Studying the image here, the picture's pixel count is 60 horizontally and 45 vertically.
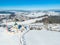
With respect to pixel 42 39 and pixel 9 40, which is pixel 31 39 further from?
pixel 9 40

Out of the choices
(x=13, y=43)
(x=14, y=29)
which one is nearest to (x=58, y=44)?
(x=13, y=43)

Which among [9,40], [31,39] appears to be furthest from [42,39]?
[9,40]

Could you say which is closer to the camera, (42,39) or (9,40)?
(9,40)

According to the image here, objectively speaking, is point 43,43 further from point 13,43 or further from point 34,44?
point 13,43

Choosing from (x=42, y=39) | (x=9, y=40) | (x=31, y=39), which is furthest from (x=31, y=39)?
(x=9, y=40)

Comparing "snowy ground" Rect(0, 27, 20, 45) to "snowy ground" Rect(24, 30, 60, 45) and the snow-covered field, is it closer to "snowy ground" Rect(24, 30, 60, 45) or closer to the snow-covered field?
the snow-covered field

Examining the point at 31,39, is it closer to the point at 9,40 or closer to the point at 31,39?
the point at 31,39

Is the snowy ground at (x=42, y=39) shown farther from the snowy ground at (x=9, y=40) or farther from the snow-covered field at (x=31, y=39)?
the snowy ground at (x=9, y=40)

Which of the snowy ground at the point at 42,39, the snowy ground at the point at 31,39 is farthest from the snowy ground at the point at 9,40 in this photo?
the snowy ground at the point at 42,39

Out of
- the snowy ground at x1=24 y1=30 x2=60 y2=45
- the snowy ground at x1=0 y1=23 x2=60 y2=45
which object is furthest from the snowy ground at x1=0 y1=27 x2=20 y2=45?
the snowy ground at x1=24 y1=30 x2=60 y2=45

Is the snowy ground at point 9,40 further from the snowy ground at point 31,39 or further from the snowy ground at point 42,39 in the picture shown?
the snowy ground at point 42,39

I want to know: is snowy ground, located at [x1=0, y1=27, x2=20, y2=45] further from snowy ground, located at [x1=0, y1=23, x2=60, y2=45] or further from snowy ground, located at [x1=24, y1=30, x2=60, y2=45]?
snowy ground, located at [x1=24, y1=30, x2=60, y2=45]
